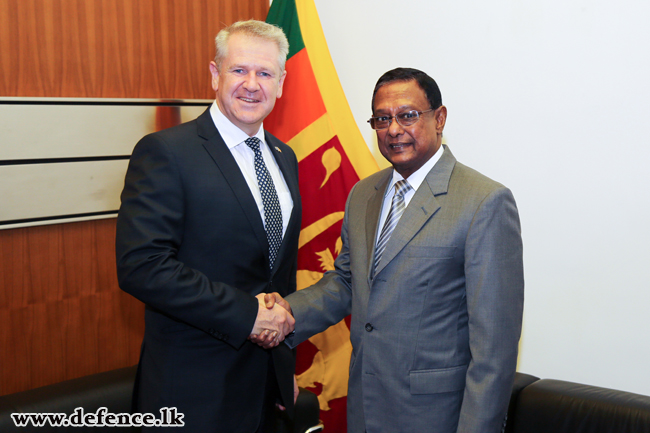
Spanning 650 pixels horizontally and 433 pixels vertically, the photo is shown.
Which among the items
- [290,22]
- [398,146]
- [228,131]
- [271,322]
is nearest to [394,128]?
[398,146]

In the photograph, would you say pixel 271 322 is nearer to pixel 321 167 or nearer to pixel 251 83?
pixel 251 83

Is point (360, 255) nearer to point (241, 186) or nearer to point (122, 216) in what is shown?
point (241, 186)

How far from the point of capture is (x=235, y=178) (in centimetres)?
174

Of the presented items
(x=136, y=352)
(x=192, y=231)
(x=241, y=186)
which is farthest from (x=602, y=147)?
(x=136, y=352)

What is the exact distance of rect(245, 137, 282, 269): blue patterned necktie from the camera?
5.96 ft

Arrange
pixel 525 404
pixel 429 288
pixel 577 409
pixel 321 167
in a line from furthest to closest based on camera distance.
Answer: pixel 321 167 → pixel 525 404 → pixel 577 409 → pixel 429 288

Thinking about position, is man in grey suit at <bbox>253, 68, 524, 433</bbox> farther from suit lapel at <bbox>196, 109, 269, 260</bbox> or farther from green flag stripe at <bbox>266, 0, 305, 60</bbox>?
green flag stripe at <bbox>266, 0, 305, 60</bbox>

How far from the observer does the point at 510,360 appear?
1.48 m

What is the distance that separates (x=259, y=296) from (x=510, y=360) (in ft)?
2.72

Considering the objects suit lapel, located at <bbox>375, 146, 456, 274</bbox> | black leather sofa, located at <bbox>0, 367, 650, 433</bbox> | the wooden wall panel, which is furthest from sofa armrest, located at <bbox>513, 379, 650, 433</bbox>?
the wooden wall panel

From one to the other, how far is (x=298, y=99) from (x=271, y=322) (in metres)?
1.68

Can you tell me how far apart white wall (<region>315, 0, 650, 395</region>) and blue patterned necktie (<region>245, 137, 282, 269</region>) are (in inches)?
52.9

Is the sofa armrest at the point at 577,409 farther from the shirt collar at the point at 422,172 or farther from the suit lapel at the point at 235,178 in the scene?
the suit lapel at the point at 235,178

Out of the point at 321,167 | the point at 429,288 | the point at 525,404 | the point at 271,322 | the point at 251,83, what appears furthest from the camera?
the point at 321,167
